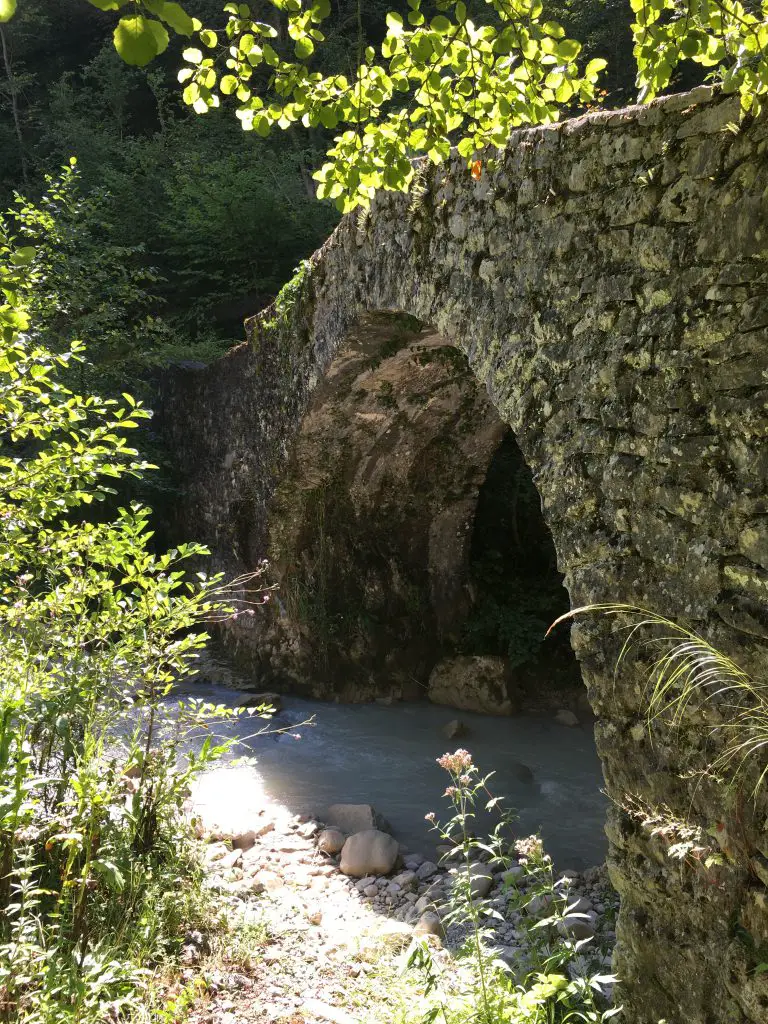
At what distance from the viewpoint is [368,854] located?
414cm

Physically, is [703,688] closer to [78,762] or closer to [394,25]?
[394,25]

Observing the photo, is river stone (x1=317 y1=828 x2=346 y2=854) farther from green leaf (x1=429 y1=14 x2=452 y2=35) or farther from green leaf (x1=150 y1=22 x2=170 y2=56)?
green leaf (x1=150 y1=22 x2=170 y2=56)

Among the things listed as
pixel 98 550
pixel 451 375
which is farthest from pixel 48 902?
pixel 451 375

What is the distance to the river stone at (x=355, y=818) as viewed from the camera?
15.1 ft

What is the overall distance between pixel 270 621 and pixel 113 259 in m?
3.47

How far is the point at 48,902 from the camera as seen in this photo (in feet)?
9.20

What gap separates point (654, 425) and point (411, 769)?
3.72 meters

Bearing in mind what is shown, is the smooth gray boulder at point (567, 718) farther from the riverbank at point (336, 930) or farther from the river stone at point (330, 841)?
the river stone at point (330, 841)

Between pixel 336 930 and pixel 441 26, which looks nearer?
pixel 441 26

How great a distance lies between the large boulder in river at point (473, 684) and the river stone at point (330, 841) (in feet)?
7.19

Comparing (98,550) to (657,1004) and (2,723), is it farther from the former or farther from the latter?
(657,1004)

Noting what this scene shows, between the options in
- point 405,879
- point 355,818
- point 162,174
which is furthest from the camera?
point 162,174

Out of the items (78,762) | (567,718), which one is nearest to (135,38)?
(78,762)

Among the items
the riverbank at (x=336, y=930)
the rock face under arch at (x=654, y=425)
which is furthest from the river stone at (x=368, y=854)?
the rock face under arch at (x=654, y=425)
